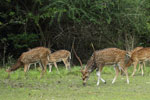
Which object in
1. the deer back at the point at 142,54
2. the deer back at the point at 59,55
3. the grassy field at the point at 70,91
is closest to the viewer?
the grassy field at the point at 70,91

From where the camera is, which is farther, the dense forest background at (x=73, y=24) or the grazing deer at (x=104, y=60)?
the dense forest background at (x=73, y=24)

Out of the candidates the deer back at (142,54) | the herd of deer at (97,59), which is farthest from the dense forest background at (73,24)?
the deer back at (142,54)

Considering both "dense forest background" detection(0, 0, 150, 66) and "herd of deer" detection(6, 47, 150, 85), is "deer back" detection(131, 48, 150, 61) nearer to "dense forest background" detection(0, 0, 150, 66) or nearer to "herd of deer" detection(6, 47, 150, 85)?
"herd of deer" detection(6, 47, 150, 85)

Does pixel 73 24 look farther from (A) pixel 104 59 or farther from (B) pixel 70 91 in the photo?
(B) pixel 70 91

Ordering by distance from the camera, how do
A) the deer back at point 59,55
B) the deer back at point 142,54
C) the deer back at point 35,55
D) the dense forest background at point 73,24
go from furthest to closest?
the dense forest background at point 73,24, the deer back at point 59,55, the deer back at point 142,54, the deer back at point 35,55

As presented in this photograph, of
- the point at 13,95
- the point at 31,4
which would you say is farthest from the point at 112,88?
the point at 31,4

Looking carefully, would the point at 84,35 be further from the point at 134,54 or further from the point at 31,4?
the point at 134,54

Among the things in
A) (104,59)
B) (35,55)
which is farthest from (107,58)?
(35,55)

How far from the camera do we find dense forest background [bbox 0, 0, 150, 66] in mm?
20031

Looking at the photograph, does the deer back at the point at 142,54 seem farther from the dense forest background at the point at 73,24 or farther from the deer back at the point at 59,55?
the deer back at the point at 59,55

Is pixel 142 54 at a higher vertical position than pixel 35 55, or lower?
lower

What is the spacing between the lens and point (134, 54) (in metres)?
16.3

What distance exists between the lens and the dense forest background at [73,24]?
20031 mm

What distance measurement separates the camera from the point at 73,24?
21.6 meters
